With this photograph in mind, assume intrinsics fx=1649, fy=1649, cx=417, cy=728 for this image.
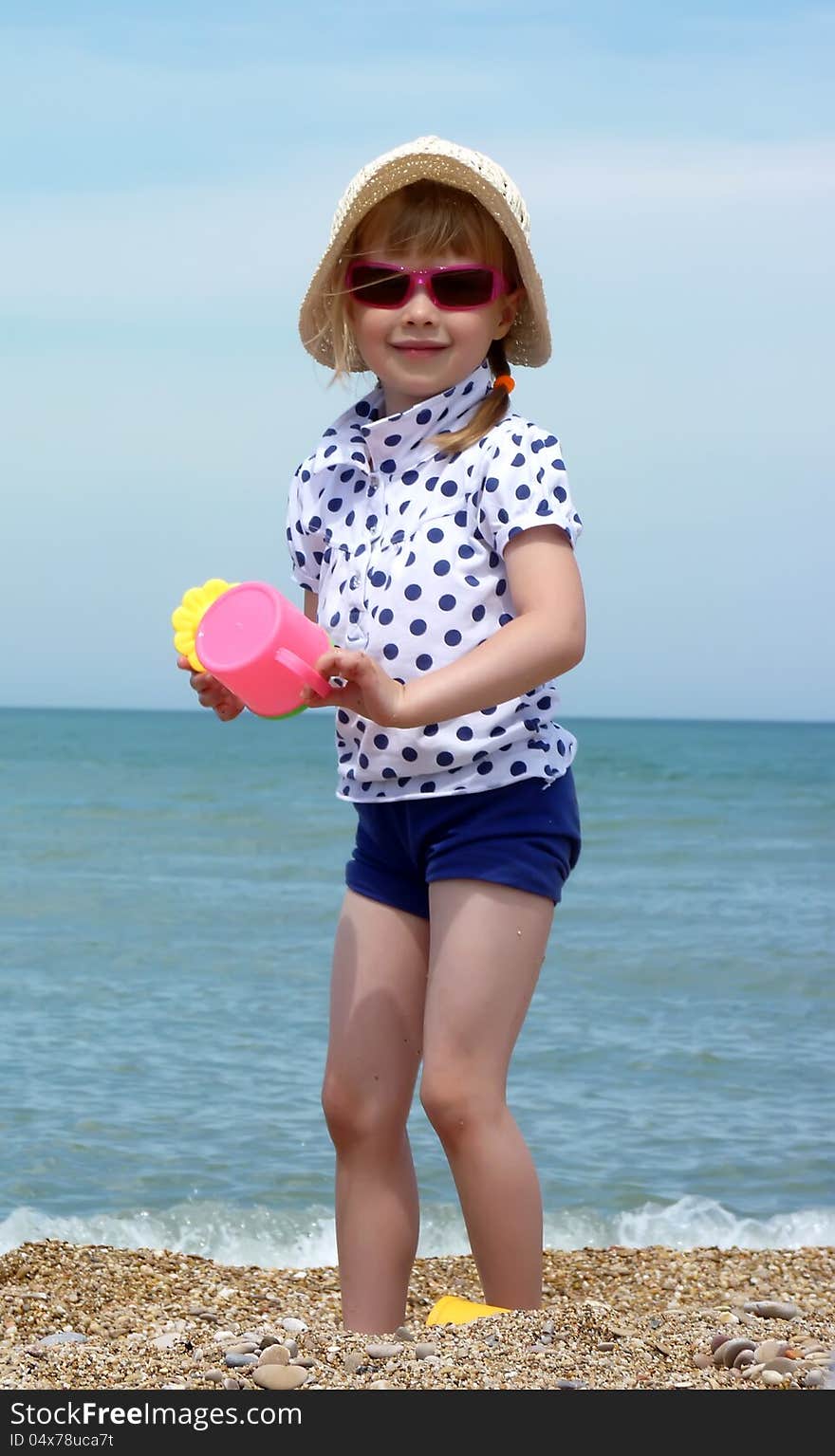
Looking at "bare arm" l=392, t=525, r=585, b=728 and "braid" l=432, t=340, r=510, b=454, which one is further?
"braid" l=432, t=340, r=510, b=454

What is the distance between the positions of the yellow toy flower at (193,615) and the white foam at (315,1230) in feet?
7.51

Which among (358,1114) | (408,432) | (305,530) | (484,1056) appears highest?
(408,432)

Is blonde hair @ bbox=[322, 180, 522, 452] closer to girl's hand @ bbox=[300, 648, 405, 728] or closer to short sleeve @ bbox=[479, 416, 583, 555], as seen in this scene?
short sleeve @ bbox=[479, 416, 583, 555]

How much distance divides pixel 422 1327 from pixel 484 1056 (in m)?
0.53

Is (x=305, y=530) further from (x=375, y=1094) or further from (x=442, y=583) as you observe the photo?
(x=375, y=1094)

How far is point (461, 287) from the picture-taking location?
2.79 meters

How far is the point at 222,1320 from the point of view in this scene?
3.34 meters

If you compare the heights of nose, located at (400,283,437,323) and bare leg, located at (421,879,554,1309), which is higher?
nose, located at (400,283,437,323)

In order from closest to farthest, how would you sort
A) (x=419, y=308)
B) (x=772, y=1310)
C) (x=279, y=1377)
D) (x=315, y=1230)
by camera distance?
(x=279, y=1377), (x=419, y=308), (x=772, y=1310), (x=315, y=1230)

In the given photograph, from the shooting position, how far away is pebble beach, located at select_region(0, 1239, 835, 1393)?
2432mm

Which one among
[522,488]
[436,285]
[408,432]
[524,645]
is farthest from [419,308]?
[524,645]

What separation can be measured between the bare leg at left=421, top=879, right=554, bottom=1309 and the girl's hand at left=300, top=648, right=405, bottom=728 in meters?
0.42

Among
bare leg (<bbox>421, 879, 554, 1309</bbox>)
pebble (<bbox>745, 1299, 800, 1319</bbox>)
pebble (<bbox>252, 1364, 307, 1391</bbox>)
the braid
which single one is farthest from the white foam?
the braid
